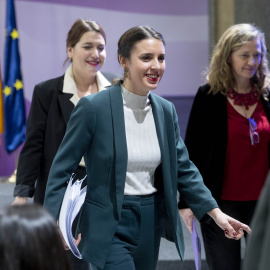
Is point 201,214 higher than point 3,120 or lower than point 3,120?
higher

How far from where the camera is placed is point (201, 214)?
3.31 meters

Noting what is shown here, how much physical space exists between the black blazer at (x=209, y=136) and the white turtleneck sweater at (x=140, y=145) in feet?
2.65

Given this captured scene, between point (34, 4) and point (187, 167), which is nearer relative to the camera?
point (187, 167)

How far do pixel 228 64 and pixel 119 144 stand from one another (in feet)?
4.13

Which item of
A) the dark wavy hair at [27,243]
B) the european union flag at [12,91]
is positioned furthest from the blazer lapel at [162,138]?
the european union flag at [12,91]

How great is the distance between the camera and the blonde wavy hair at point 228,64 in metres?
4.08

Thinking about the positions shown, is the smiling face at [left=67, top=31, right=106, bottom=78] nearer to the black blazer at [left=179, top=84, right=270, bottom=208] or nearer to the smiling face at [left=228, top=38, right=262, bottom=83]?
the black blazer at [left=179, top=84, right=270, bottom=208]

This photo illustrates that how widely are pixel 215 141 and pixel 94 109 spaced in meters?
1.06

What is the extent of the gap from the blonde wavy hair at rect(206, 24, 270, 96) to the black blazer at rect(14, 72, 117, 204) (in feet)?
2.63

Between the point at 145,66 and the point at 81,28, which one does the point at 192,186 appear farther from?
the point at 81,28

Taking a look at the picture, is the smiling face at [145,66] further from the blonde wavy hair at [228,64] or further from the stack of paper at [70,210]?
the blonde wavy hair at [228,64]

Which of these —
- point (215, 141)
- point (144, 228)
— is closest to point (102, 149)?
point (144, 228)

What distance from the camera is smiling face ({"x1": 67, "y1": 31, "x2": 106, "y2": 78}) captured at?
13.5 ft

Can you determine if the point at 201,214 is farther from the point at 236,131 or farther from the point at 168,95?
the point at 168,95
